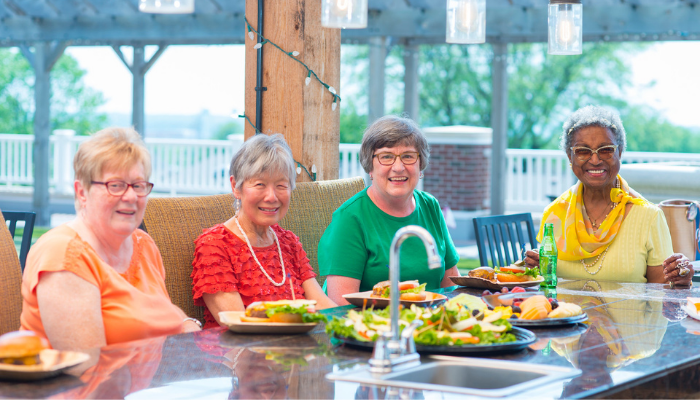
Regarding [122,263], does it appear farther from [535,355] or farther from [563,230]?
[563,230]

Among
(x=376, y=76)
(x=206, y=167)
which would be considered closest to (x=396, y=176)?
(x=376, y=76)

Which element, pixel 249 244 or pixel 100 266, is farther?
pixel 249 244

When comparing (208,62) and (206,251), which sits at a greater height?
(208,62)

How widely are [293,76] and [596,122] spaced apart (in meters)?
1.38

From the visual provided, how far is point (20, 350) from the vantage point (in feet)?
5.28

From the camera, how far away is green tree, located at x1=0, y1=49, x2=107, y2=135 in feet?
67.7

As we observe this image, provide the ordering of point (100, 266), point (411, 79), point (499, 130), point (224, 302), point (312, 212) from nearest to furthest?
point (100, 266) → point (224, 302) → point (312, 212) → point (499, 130) → point (411, 79)

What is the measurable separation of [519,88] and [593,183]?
727 inches

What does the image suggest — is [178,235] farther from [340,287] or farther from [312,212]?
[312,212]


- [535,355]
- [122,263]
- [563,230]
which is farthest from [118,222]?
[563,230]

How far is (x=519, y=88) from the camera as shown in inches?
838

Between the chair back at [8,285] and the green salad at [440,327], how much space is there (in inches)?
43.4

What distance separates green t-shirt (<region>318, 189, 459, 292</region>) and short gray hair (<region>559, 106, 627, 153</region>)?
0.79m

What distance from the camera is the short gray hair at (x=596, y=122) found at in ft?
11.1
